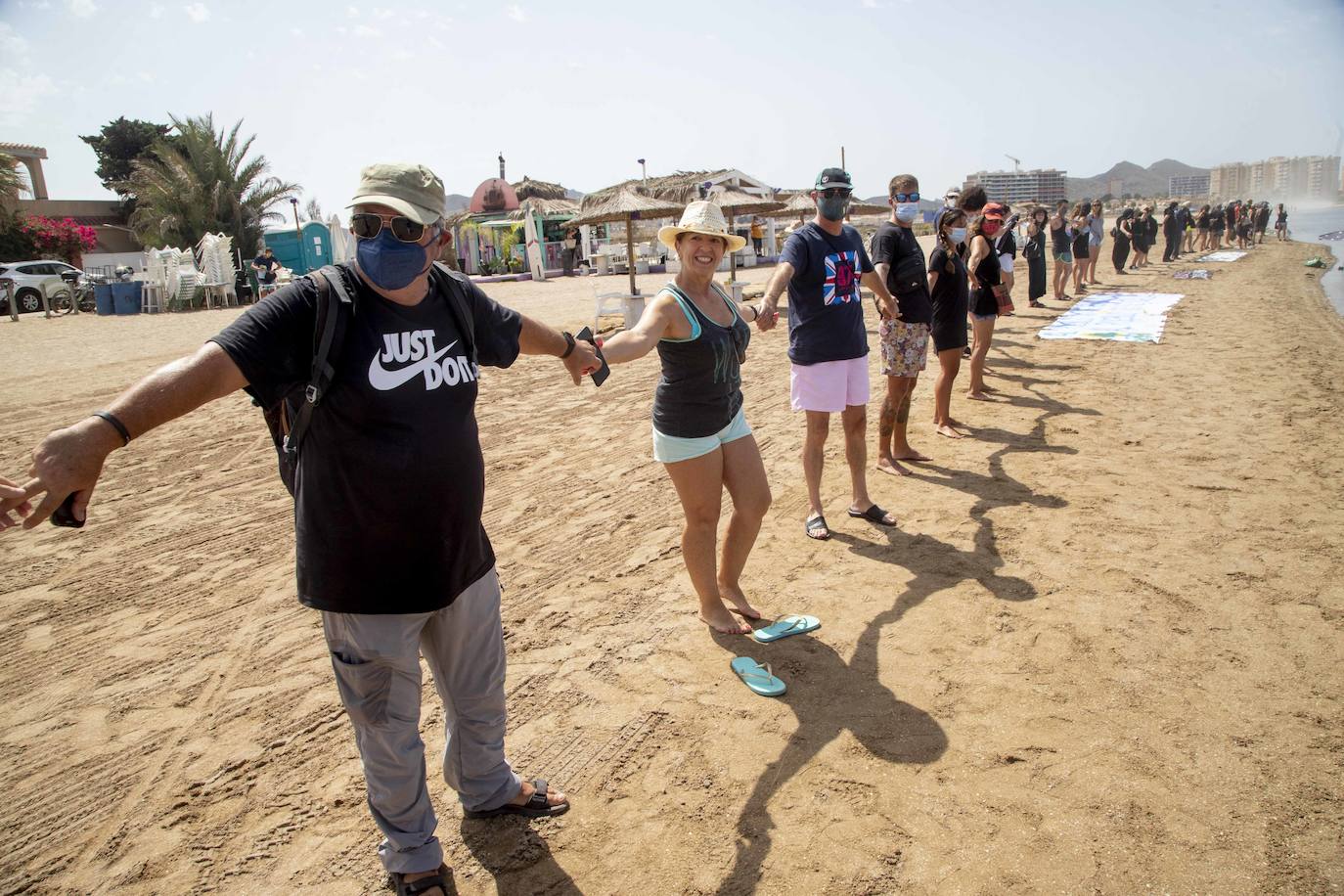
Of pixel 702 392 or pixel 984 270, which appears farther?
pixel 984 270

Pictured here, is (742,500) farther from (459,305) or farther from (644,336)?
(459,305)

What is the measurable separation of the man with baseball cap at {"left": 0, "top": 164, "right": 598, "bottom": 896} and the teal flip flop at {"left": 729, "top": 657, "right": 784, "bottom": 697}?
4.42 feet

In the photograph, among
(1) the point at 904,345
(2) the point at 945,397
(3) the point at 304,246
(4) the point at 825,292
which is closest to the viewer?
(4) the point at 825,292

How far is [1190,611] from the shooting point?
3.77 meters

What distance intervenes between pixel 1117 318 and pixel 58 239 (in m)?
33.2

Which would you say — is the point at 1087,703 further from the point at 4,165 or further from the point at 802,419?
the point at 4,165

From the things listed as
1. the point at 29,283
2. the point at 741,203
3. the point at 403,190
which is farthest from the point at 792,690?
the point at 29,283

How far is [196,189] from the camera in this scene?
30.7 meters

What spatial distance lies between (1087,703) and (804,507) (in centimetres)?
236

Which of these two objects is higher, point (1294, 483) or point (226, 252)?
point (226, 252)

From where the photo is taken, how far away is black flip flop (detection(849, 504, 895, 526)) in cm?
497

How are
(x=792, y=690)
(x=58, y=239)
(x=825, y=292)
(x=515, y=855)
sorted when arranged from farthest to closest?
(x=58, y=239)
(x=825, y=292)
(x=792, y=690)
(x=515, y=855)

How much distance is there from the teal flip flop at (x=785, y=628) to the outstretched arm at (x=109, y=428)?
249 cm

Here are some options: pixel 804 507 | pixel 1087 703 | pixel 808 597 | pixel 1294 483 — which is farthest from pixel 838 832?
pixel 1294 483
